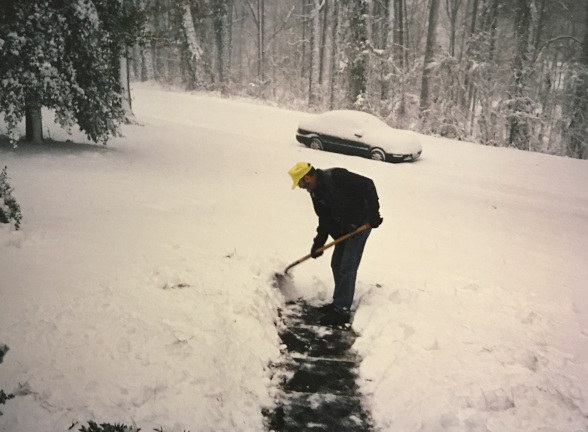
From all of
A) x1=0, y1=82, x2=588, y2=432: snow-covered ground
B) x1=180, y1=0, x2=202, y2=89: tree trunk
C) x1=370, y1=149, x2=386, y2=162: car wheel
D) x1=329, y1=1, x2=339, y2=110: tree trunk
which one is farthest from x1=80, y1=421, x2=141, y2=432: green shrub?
x1=180, y1=0, x2=202, y2=89: tree trunk

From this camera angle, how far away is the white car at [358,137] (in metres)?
13.2

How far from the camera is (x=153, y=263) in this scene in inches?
211

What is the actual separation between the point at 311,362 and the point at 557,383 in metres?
2.12

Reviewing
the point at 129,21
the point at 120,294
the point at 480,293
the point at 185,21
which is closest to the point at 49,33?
the point at 129,21

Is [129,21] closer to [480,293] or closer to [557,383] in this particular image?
[480,293]

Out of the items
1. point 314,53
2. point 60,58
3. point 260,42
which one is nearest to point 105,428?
point 60,58

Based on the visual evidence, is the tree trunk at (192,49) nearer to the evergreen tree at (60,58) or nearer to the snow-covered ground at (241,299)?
the evergreen tree at (60,58)

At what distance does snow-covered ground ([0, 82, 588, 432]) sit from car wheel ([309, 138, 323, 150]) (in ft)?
13.8

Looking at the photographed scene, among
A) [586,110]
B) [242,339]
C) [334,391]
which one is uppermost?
[586,110]

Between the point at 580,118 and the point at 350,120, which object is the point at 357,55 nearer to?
the point at 350,120

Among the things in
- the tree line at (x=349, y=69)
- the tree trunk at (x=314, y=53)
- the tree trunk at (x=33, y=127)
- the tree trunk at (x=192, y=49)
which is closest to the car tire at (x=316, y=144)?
the tree line at (x=349, y=69)

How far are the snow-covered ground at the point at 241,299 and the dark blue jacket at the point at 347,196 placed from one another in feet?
3.70

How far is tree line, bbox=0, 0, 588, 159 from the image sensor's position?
8664 millimetres

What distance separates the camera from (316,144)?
14180mm
